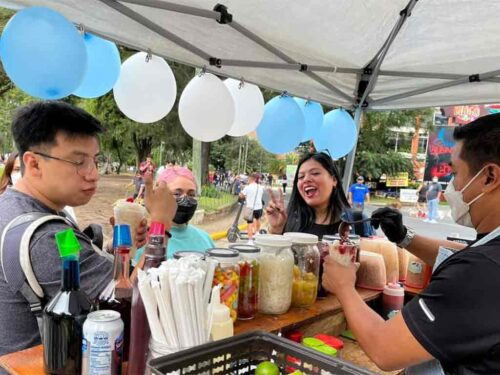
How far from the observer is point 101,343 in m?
0.95

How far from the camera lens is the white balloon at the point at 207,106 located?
3.06 meters

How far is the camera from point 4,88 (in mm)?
13352

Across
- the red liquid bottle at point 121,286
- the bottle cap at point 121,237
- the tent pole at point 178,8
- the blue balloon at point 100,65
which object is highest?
the tent pole at point 178,8

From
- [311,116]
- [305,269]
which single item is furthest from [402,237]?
[311,116]

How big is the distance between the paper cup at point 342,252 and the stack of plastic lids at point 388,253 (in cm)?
53

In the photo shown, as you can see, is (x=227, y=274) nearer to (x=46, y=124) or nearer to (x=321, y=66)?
(x=46, y=124)

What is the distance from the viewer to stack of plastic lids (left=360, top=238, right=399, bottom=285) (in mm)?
2180

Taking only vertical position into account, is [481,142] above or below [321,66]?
below

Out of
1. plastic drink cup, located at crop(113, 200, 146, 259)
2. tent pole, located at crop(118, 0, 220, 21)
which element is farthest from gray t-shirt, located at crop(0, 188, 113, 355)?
tent pole, located at crop(118, 0, 220, 21)

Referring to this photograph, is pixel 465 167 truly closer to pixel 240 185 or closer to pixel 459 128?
pixel 459 128

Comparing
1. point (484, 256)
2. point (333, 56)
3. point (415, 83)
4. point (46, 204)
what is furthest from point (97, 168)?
point (415, 83)

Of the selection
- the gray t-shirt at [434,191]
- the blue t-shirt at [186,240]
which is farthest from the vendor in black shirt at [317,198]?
the gray t-shirt at [434,191]

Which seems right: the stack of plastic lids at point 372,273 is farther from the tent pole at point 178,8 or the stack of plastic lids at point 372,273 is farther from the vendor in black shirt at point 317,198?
the tent pole at point 178,8

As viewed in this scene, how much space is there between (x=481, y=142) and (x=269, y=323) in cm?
101
